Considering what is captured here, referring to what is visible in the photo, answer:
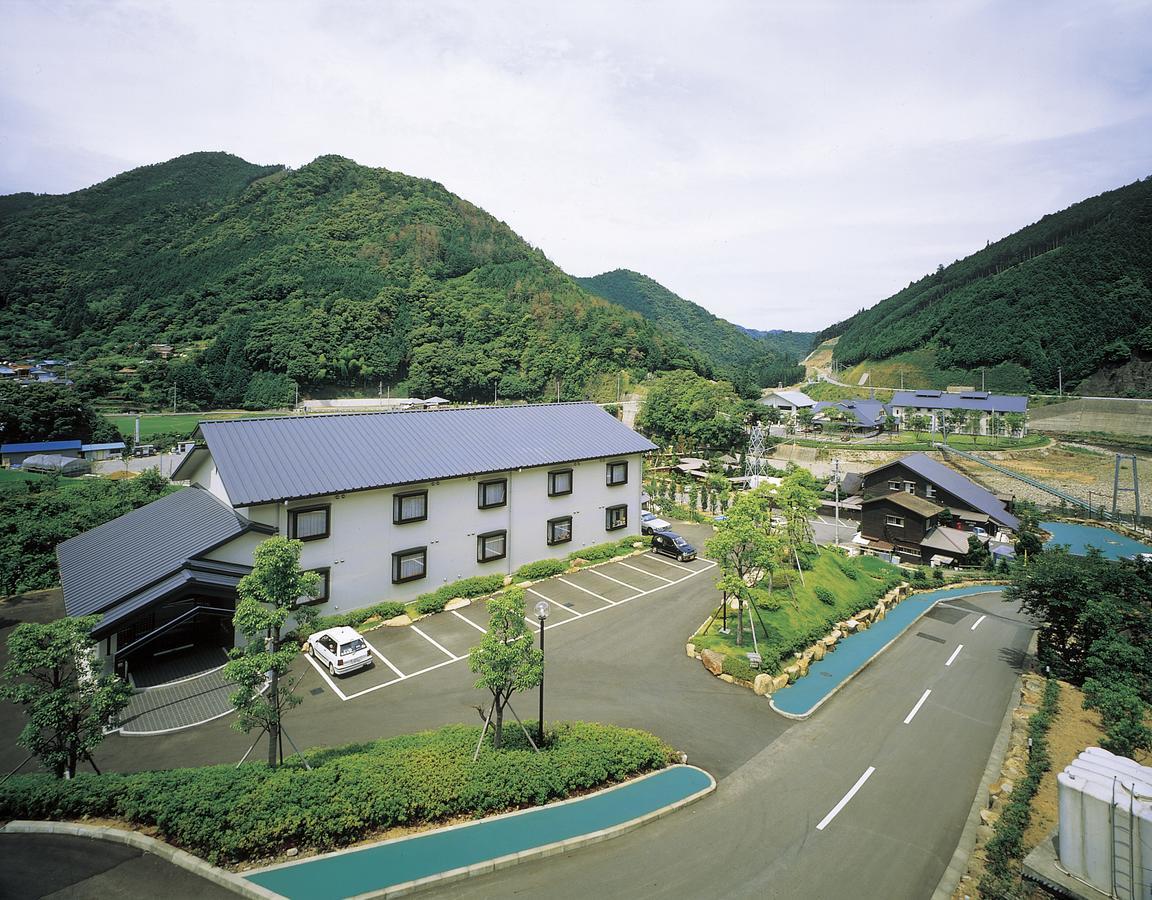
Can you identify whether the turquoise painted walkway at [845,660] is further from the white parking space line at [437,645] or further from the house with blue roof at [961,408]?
the house with blue roof at [961,408]

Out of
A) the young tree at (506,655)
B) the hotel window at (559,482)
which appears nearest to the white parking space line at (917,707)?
the young tree at (506,655)

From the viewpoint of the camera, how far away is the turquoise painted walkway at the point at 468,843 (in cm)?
740

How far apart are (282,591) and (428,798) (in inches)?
172

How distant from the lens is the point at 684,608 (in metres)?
20.8

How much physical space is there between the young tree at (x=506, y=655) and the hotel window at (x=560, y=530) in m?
14.4

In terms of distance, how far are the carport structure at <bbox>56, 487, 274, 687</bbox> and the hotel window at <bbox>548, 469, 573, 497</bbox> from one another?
11.6 meters

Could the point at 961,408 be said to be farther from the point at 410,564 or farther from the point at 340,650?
the point at 340,650

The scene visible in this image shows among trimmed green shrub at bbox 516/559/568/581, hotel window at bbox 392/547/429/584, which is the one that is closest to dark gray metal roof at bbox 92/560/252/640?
hotel window at bbox 392/547/429/584

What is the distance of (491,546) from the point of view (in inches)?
907

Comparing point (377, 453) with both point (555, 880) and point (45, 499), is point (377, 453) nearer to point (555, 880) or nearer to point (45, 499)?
point (555, 880)

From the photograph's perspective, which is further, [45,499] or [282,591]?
[45,499]

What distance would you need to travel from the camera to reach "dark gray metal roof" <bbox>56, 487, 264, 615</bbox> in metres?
15.3

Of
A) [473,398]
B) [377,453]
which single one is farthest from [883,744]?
[473,398]

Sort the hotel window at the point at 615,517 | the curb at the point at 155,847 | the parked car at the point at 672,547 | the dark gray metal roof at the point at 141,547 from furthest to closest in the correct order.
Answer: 1. the hotel window at the point at 615,517
2. the parked car at the point at 672,547
3. the dark gray metal roof at the point at 141,547
4. the curb at the point at 155,847
